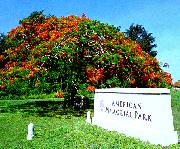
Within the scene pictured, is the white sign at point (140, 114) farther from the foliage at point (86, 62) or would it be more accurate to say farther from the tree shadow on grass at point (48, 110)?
the foliage at point (86, 62)

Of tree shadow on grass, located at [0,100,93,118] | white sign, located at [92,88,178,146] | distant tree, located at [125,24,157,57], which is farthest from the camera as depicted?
distant tree, located at [125,24,157,57]

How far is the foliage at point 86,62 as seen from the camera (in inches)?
908

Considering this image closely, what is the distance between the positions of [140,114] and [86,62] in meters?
12.5

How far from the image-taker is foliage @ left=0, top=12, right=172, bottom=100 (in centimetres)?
2306

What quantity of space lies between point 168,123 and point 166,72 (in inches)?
650

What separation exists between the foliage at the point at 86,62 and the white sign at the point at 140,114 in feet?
23.8

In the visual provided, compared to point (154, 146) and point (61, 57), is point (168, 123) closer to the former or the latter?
point (154, 146)

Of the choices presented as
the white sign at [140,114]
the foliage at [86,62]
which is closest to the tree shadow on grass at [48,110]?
the foliage at [86,62]

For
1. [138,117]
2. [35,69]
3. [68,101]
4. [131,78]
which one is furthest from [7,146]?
[68,101]

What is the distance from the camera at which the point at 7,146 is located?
11.4 m

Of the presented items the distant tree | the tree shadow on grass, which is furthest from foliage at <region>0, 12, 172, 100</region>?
the distant tree

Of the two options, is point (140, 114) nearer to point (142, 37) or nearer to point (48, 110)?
point (48, 110)

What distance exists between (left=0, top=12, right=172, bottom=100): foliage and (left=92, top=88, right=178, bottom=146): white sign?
7242 mm

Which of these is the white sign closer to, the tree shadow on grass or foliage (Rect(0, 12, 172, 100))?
the tree shadow on grass
